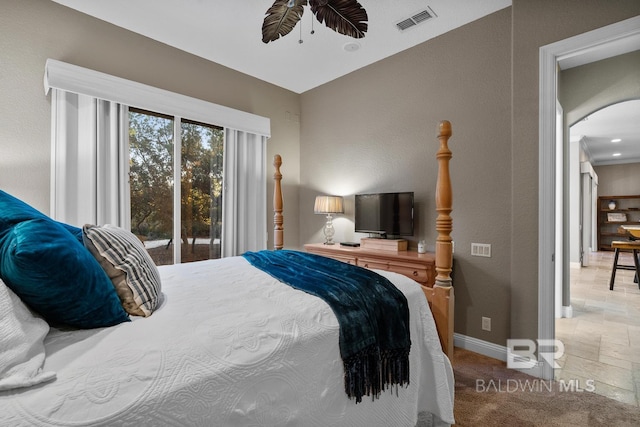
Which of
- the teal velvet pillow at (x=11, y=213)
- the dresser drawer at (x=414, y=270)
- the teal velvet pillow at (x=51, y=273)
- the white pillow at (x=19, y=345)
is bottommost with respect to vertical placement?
the dresser drawer at (x=414, y=270)

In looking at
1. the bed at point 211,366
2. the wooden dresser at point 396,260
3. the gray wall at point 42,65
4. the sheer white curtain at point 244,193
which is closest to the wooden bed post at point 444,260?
the bed at point 211,366

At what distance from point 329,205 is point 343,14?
218 cm

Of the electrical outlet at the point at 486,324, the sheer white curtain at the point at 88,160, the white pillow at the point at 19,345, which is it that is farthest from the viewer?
the electrical outlet at the point at 486,324

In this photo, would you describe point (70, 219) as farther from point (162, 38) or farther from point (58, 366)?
point (58, 366)

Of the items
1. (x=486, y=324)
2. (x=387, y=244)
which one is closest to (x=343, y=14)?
(x=387, y=244)

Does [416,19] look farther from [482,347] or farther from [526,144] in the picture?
[482,347]

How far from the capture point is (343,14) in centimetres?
194

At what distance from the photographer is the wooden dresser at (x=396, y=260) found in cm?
267

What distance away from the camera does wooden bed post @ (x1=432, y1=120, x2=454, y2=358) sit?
1750 mm

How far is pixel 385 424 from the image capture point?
140 cm

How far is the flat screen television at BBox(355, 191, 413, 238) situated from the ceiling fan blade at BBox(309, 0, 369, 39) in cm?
164

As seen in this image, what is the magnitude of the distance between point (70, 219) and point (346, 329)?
266 cm

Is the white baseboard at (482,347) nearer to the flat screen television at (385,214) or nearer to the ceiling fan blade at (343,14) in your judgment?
the flat screen television at (385,214)

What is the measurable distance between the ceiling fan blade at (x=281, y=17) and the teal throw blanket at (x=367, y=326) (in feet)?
5.51
